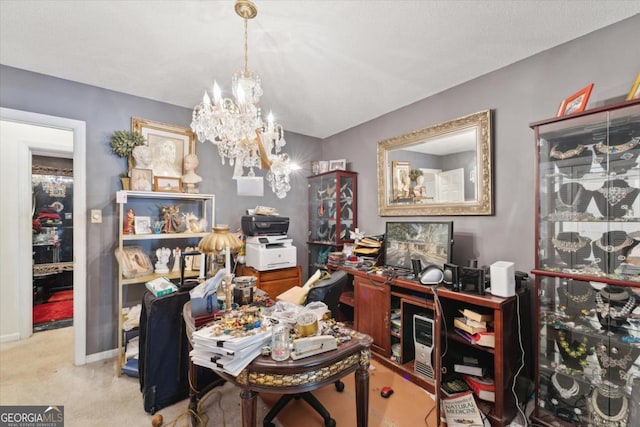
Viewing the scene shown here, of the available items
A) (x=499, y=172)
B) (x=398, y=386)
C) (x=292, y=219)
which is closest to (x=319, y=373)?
(x=398, y=386)

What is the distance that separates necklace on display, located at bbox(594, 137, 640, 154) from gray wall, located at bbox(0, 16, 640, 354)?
41 cm

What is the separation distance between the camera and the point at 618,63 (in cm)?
159

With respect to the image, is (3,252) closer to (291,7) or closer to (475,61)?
(291,7)

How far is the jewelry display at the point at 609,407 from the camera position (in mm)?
1397

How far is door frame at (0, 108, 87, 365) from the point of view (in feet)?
7.43

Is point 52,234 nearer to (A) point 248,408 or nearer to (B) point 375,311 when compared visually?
(A) point 248,408

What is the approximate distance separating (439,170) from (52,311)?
5283mm

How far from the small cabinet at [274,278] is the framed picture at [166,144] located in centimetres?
138

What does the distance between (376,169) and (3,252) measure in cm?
439

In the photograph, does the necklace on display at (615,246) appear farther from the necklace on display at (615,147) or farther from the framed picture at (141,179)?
the framed picture at (141,179)

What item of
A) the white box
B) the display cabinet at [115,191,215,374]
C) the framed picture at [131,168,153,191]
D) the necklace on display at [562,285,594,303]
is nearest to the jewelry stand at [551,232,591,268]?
the necklace on display at [562,285,594,303]

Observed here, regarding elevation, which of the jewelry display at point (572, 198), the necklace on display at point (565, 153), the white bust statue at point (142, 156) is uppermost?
the white bust statue at point (142, 156)

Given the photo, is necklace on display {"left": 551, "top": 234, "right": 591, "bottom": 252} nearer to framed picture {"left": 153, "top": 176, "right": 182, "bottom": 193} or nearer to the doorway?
framed picture {"left": 153, "top": 176, "right": 182, "bottom": 193}

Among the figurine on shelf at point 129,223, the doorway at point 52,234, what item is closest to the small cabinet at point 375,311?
the figurine on shelf at point 129,223
